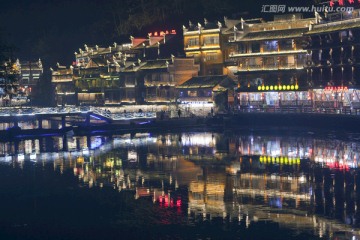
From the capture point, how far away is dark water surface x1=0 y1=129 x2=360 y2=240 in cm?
4003

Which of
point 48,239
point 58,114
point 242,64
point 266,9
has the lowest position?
point 48,239

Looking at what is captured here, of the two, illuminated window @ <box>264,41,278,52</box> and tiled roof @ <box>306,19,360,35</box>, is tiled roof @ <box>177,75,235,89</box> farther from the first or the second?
tiled roof @ <box>306,19,360,35</box>

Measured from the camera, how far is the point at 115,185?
179 feet

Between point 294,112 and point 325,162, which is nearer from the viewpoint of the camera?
point 325,162

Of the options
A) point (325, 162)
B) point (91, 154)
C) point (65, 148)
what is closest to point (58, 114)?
point (65, 148)

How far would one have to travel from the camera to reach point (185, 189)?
5175 cm

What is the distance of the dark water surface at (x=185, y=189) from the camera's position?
Answer: 131 ft

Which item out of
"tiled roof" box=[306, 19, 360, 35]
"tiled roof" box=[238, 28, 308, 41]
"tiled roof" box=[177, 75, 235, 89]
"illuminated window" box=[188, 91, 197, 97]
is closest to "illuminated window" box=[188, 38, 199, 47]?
"tiled roof" box=[177, 75, 235, 89]

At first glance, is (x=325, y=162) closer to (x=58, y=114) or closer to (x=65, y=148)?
(x=65, y=148)

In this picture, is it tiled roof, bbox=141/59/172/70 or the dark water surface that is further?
tiled roof, bbox=141/59/172/70

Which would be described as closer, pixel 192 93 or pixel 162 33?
pixel 192 93

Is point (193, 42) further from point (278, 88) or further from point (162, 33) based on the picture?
point (278, 88)

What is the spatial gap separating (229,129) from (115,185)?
1808 inches

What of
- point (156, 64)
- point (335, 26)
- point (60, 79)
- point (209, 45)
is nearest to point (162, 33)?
point (156, 64)
